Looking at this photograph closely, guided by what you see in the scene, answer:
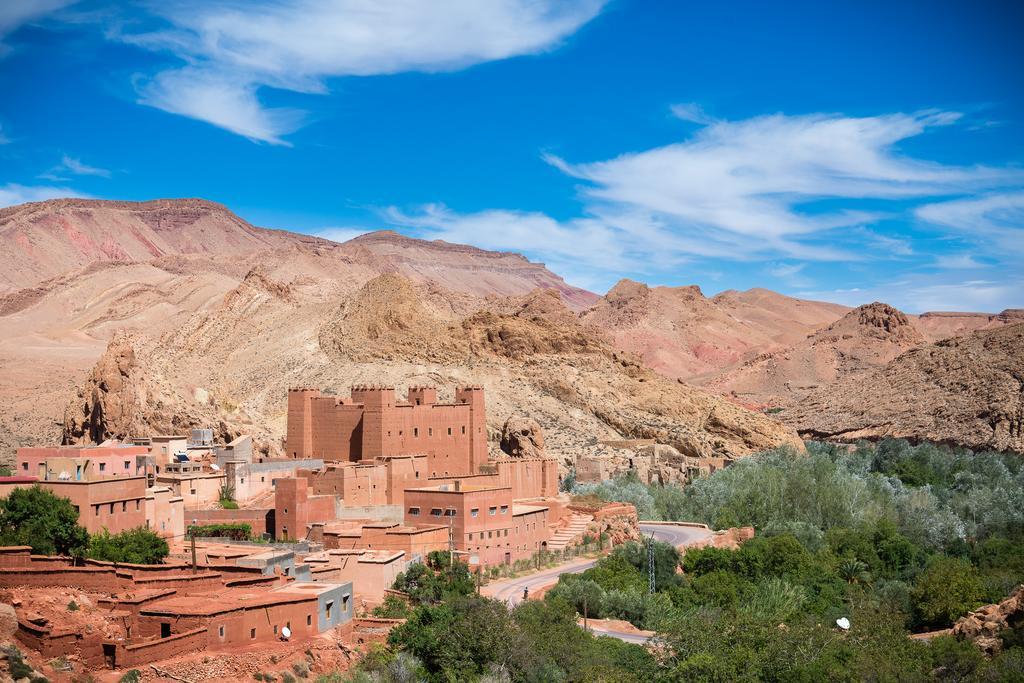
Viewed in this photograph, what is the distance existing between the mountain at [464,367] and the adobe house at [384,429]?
1323cm

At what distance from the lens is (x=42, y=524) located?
2461cm

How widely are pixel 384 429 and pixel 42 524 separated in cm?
1713

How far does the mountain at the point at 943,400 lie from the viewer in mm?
72938

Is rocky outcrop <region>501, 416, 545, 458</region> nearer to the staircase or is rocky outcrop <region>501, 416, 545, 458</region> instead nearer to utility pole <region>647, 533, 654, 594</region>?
the staircase

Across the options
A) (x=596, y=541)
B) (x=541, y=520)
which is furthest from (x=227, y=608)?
(x=596, y=541)

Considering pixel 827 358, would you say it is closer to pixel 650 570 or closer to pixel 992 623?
pixel 650 570

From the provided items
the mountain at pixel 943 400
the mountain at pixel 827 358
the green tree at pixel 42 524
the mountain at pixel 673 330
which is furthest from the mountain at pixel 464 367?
the mountain at pixel 673 330

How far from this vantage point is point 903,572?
4159 cm

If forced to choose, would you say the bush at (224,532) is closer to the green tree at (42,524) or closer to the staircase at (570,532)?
the green tree at (42,524)

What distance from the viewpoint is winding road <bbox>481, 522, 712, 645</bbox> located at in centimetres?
3048

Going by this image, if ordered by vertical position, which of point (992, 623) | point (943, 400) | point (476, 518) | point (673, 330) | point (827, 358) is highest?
point (673, 330)

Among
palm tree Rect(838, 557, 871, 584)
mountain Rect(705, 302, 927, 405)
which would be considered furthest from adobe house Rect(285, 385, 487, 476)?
mountain Rect(705, 302, 927, 405)

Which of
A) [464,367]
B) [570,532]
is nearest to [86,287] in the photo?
[464,367]

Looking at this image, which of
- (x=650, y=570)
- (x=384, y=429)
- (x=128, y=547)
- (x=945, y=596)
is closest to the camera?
(x=128, y=547)
